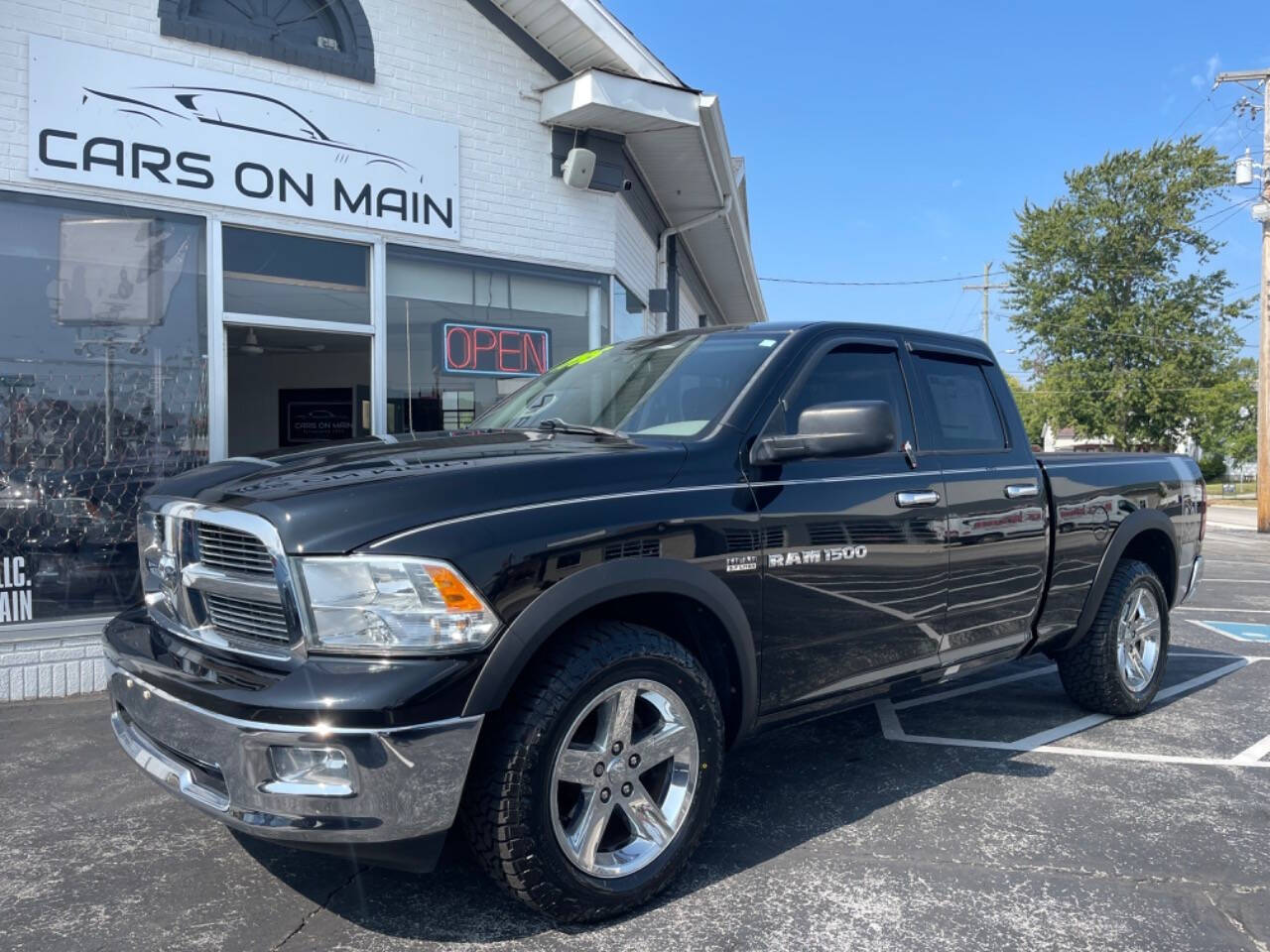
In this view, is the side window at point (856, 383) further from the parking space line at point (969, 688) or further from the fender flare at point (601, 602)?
the parking space line at point (969, 688)

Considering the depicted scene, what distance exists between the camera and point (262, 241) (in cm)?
700

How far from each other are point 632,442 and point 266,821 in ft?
5.29

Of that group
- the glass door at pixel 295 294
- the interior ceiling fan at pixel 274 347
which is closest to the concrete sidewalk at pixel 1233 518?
the interior ceiling fan at pixel 274 347

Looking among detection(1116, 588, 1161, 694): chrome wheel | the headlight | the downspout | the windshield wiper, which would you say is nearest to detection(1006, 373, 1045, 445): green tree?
the downspout

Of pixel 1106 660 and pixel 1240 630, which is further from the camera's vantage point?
pixel 1240 630

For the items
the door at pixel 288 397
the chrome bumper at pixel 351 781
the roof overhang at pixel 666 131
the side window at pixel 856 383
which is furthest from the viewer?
the door at pixel 288 397

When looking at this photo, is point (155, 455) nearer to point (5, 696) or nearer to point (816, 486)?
point (5, 696)

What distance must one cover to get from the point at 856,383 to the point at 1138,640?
2.66 m

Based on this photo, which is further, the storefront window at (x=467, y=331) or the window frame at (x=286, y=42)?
the storefront window at (x=467, y=331)

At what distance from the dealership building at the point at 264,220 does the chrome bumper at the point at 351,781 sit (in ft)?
13.4

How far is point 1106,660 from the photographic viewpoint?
525cm

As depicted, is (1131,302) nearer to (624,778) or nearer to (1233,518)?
(1233,518)

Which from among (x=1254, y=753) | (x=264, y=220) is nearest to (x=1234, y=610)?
(x=1254, y=753)

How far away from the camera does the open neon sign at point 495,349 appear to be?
316 inches
